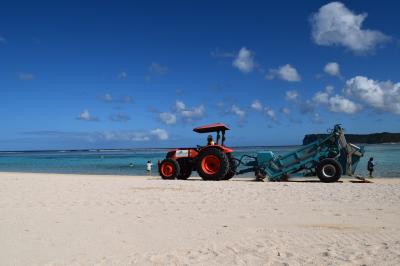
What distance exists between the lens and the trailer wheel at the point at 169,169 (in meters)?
15.6

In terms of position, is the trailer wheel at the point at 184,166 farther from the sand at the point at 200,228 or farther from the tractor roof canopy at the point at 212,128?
the sand at the point at 200,228

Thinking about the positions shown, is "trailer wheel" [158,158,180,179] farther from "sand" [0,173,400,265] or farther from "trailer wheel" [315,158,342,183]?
"sand" [0,173,400,265]

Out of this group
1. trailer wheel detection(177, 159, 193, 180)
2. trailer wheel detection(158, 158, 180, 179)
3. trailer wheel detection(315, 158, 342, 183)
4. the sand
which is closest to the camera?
the sand

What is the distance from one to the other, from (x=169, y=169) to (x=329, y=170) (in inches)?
213

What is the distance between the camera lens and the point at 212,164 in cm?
1492

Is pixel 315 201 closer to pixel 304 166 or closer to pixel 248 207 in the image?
pixel 248 207

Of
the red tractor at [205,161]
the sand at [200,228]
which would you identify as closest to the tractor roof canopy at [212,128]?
the red tractor at [205,161]

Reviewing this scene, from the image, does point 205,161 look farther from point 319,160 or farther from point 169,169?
point 319,160

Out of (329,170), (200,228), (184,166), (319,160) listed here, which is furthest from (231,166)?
(200,228)

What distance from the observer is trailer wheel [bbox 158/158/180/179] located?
15594 millimetres

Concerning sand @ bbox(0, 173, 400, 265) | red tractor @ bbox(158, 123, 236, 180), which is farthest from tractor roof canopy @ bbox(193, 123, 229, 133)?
sand @ bbox(0, 173, 400, 265)

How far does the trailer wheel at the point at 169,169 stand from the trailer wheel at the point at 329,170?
475 cm

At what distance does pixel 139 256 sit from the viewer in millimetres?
5137

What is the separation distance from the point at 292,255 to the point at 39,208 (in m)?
5.22
